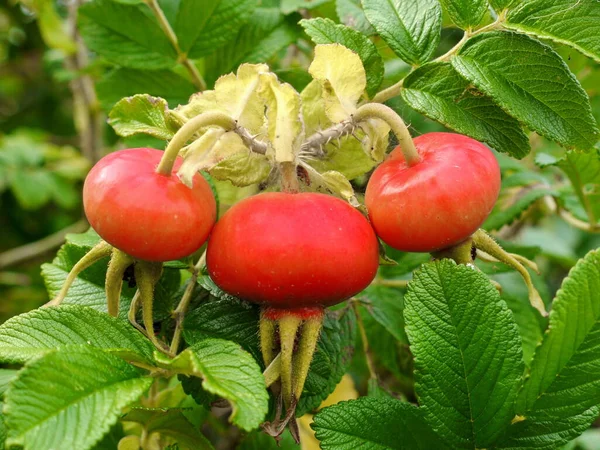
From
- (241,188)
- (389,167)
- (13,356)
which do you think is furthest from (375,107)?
(13,356)

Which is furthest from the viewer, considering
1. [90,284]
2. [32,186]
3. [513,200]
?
[32,186]

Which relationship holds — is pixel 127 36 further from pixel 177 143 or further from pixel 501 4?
pixel 501 4

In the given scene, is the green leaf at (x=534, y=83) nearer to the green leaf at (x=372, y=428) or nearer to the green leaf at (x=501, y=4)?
the green leaf at (x=501, y=4)

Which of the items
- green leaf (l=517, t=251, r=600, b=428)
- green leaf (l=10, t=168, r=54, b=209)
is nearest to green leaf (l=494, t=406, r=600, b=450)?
green leaf (l=517, t=251, r=600, b=428)

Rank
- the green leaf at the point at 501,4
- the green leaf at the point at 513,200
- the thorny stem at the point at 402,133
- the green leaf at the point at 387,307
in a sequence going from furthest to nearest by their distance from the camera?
the green leaf at the point at 513,200 < the green leaf at the point at 387,307 < the green leaf at the point at 501,4 < the thorny stem at the point at 402,133

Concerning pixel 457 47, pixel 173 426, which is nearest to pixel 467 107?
pixel 457 47

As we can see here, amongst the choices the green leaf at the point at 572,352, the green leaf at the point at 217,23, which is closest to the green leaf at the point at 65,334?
the green leaf at the point at 572,352
